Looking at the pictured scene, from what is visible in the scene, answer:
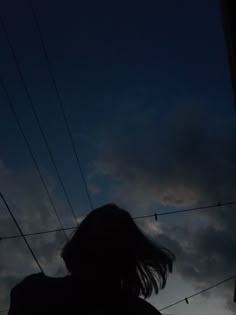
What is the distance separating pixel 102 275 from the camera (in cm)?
179

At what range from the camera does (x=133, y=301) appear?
182 cm

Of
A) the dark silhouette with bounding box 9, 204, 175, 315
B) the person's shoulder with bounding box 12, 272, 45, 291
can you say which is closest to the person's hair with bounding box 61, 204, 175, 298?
the dark silhouette with bounding box 9, 204, 175, 315

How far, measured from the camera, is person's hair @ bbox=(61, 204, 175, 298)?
1814 mm

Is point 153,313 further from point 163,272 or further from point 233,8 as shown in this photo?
point 233,8

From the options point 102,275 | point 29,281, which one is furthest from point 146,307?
point 29,281

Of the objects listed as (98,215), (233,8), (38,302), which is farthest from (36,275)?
(233,8)

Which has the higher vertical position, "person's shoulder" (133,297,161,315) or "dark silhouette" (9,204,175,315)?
"dark silhouette" (9,204,175,315)

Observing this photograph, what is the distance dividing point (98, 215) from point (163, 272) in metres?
0.42

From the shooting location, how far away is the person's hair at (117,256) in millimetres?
1814

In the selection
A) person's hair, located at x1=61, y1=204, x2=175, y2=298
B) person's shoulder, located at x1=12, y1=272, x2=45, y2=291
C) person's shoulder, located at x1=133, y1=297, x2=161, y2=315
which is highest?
person's shoulder, located at x1=12, y1=272, x2=45, y2=291

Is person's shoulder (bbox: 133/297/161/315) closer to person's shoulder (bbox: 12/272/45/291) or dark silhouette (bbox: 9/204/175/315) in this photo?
dark silhouette (bbox: 9/204/175/315)

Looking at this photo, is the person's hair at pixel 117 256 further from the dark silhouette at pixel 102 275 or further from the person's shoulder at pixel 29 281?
the person's shoulder at pixel 29 281

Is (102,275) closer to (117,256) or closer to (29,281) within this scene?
(117,256)

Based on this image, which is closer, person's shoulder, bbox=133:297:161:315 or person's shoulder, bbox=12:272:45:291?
person's shoulder, bbox=12:272:45:291
